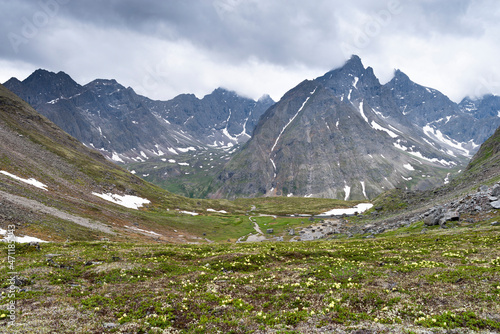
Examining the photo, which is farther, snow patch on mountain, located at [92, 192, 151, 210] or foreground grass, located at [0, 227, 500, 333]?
snow patch on mountain, located at [92, 192, 151, 210]

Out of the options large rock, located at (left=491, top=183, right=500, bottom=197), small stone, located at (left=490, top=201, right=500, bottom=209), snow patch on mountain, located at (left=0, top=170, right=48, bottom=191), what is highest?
large rock, located at (left=491, top=183, right=500, bottom=197)

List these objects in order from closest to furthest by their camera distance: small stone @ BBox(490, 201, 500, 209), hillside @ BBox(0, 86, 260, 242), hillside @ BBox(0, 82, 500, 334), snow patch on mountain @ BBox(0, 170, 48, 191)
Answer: hillside @ BBox(0, 82, 500, 334)
small stone @ BBox(490, 201, 500, 209)
hillside @ BBox(0, 86, 260, 242)
snow patch on mountain @ BBox(0, 170, 48, 191)

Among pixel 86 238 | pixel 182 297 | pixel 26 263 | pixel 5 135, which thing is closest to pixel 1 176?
pixel 86 238

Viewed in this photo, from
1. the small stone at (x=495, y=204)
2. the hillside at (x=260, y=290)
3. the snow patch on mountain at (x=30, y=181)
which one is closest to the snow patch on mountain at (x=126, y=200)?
the snow patch on mountain at (x=30, y=181)

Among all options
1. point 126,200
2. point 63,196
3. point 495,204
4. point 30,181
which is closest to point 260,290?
point 495,204

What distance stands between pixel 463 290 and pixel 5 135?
176m

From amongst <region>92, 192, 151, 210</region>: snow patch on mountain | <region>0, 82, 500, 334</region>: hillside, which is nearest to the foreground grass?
<region>0, 82, 500, 334</region>: hillside

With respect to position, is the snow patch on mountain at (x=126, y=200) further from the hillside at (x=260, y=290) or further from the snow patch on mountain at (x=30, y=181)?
the hillside at (x=260, y=290)

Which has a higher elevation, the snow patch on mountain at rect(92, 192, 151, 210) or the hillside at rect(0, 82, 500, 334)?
the hillside at rect(0, 82, 500, 334)

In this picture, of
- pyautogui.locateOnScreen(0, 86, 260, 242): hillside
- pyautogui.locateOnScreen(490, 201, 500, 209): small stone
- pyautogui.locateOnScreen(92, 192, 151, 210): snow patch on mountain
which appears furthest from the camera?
pyautogui.locateOnScreen(92, 192, 151, 210): snow patch on mountain

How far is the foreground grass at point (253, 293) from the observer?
1525cm

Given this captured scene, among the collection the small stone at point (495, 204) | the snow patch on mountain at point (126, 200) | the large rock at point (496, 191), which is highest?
the large rock at point (496, 191)

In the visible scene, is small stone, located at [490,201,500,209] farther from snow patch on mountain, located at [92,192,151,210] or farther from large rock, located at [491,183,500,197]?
snow patch on mountain, located at [92,192,151,210]

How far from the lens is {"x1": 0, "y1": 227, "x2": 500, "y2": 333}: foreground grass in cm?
1525
